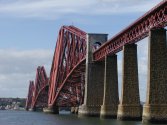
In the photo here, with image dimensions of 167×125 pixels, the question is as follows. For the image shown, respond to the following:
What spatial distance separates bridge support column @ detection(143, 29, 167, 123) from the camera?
73438 mm

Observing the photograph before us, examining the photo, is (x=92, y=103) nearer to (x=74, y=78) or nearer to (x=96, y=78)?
(x=96, y=78)

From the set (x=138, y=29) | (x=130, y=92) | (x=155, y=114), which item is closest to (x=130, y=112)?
(x=130, y=92)

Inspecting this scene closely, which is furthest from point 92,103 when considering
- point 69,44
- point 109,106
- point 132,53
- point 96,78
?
point 69,44

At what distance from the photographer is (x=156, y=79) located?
7469cm

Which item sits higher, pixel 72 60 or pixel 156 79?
pixel 72 60

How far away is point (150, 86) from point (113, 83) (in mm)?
29094

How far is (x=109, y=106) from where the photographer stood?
102 m

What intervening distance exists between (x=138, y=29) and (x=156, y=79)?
1320 centimetres

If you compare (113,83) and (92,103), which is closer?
(113,83)

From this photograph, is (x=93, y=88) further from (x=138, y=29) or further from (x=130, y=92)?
(x=138, y=29)

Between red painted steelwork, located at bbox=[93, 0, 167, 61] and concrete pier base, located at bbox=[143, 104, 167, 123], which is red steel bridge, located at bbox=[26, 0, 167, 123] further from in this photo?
concrete pier base, located at bbox=[143, 104, 167, 123]

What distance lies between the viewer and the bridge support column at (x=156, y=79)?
73.4 metres

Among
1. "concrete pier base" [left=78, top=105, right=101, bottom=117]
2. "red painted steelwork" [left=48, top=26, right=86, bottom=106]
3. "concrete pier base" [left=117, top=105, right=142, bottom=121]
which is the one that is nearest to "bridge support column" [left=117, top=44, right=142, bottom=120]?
"concrete pier base" [left=117, top=105, right=142, bottom=121]

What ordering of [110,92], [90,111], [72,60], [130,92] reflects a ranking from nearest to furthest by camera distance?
[130,92]
[110,92]
[90,111]
[72,60]
